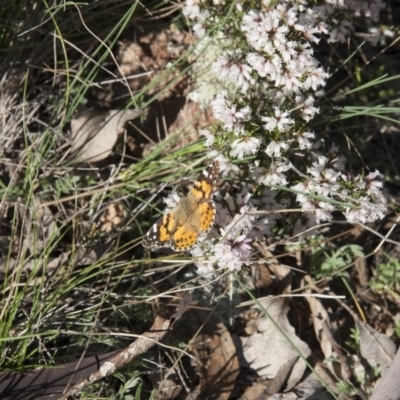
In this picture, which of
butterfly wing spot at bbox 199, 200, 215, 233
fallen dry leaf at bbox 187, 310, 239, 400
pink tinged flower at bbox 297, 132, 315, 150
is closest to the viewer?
butterfly wing spot at bbox 199, 200, 215, 233

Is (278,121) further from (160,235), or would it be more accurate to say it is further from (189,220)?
(160,235)

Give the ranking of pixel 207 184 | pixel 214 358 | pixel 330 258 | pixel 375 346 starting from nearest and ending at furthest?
pixel 207 184
pixel 214 358
pixel 375 346
pixel 330 258

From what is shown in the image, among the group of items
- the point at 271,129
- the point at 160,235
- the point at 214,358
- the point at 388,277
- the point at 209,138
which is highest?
the point at 271,129

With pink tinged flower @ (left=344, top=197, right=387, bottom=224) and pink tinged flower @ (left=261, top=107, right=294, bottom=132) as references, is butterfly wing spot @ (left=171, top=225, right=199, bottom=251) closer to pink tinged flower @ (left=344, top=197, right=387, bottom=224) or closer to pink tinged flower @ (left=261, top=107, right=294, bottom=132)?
pink tinged flower @ (left=261, top=107, right=294, bottom=132)

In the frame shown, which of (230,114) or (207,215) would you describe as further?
(230,114)

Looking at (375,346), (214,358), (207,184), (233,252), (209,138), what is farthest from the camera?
(375,346)

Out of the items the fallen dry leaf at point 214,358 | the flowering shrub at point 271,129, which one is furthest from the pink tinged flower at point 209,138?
the fallen dry leaf at point 214,358

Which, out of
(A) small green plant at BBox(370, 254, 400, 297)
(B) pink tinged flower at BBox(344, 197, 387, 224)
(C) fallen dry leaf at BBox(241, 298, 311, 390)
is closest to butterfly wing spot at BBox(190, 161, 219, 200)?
(B) pink tinged flower at BBox(344, 197, 387, 224)

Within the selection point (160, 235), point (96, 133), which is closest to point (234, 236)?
point (160, 235)

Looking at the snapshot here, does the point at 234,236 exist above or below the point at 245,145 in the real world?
below
